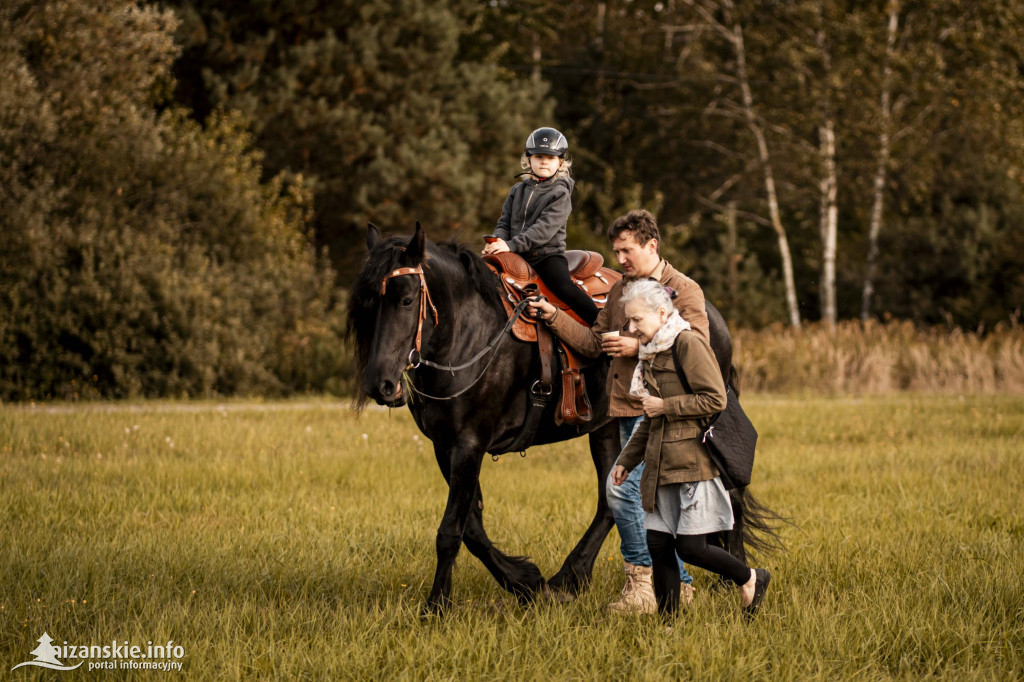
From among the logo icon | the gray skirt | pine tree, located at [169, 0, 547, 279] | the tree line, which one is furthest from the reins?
pine tree, located at [169, 0, 547, 279]

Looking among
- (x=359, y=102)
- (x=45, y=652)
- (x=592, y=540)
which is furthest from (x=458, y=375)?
(x=359, y=102)

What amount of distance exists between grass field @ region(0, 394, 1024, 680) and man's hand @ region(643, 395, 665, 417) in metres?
1.09

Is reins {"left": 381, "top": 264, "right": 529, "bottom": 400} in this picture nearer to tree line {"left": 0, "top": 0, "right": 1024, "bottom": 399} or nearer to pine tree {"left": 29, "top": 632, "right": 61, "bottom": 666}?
pine tree {"left": 29, "top": 632, "right": 61, "bottom": 666}

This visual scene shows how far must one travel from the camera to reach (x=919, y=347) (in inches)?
826

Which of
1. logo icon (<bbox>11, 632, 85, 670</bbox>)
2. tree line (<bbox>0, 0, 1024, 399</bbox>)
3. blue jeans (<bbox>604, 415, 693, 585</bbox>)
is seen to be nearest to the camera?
logo icon (<bbox>11, 632, 85, 670</bbox>)

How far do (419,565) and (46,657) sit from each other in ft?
8.25

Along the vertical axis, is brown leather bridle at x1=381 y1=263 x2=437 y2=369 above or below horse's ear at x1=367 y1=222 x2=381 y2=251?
below

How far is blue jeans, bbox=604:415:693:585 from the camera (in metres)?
5.64

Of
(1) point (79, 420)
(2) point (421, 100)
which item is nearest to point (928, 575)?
(1) point (79, 420)

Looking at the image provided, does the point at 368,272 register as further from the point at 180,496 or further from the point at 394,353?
the point at 180,496

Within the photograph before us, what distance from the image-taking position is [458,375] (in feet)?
18.9

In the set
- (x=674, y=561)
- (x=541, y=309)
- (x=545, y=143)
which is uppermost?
(x=545, y=143)

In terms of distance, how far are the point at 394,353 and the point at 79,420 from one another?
367 inches

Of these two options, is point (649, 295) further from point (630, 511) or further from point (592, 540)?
point (592, 540)
